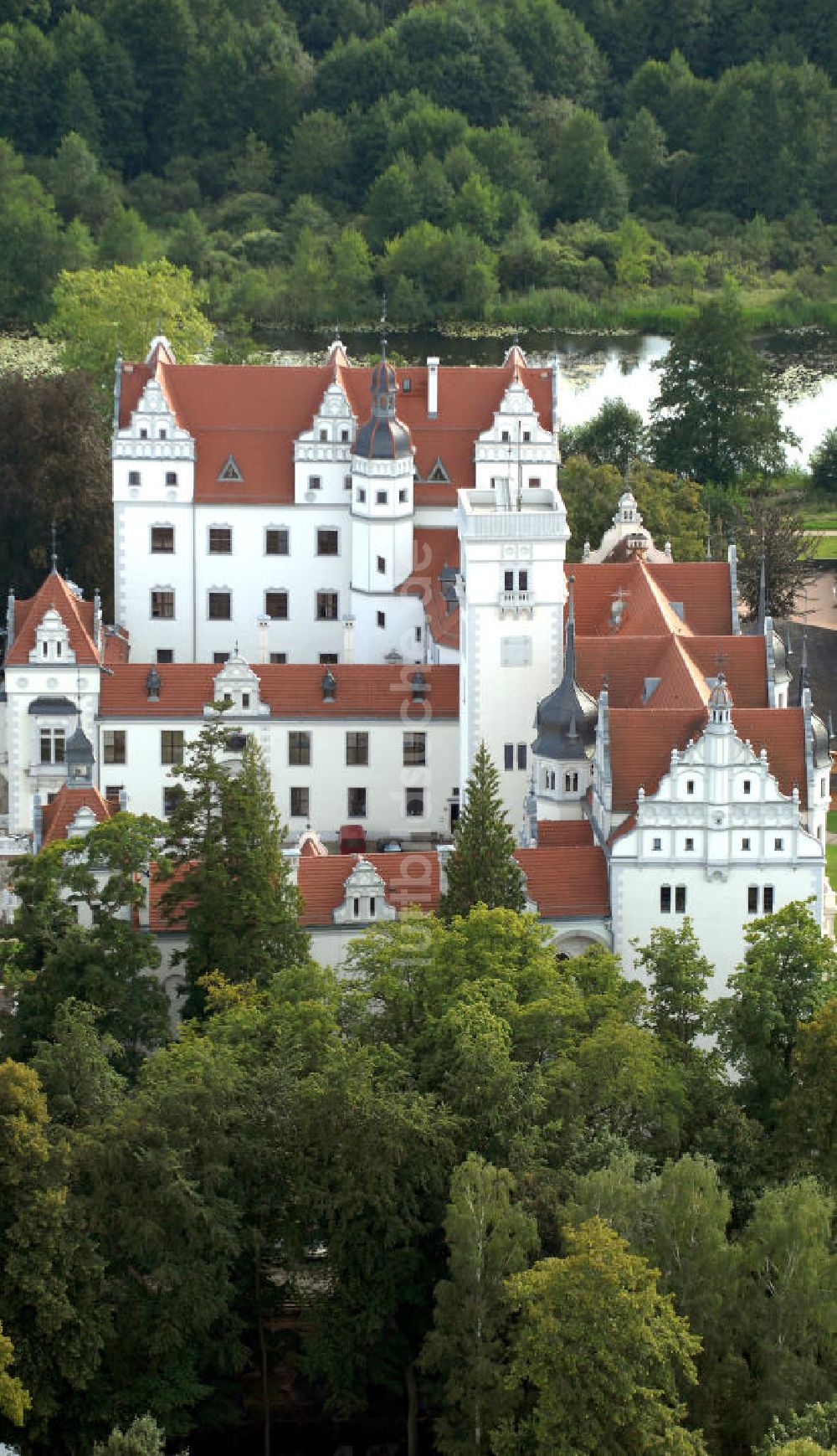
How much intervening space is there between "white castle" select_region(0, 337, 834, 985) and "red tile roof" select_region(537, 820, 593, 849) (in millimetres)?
46

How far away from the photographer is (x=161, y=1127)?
170 feet

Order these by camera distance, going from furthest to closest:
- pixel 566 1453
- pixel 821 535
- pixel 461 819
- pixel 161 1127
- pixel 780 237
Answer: pixel 780 237
pixel 821 535
pixel 461 819
pixel 161 1127
pixel 566 1453

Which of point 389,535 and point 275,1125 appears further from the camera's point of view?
point 389,535

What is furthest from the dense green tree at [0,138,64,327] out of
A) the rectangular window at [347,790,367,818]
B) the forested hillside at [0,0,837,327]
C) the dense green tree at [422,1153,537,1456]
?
the dense green tree at [422,1153,537,1456]

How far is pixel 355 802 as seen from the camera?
72.3 meters

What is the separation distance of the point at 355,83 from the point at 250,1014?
297ft

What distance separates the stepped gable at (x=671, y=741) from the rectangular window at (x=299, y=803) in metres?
9.75

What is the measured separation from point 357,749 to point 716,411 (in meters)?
29.8

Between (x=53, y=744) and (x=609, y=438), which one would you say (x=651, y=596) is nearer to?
(x=53, y=744)

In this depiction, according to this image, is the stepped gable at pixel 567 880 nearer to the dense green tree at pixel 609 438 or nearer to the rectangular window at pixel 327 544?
the rectangular window at pixel 327 544

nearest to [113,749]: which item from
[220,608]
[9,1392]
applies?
[220,608]

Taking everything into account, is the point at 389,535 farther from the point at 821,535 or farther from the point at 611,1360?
the point at 611,1360

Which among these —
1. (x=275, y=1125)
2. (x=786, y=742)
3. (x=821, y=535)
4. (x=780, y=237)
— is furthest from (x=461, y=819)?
(x=780, y=237)

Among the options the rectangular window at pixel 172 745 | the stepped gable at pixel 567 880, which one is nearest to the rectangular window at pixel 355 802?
the rectangular window at pixel 172 745
